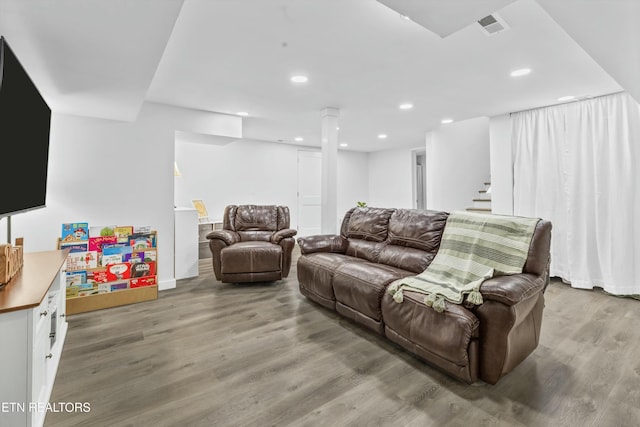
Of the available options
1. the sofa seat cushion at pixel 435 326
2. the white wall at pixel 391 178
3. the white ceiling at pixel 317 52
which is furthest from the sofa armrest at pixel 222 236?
the white wall at pixel 391 178

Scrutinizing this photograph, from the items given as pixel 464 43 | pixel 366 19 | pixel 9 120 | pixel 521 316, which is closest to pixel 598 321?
pixel 521 316

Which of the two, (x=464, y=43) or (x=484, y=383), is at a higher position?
(x=464, y=43)

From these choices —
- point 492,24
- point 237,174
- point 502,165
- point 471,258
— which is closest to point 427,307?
point 471,258

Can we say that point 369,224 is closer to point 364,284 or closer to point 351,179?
point 364,284

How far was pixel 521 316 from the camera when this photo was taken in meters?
1.76

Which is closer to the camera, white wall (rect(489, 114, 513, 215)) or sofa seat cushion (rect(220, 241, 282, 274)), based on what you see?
sofa seat cushion (rect(220, 241, 282, 274))

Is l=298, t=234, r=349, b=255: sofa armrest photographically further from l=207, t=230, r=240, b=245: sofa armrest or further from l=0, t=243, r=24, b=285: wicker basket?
l=0, t=243, r=24, b=285: wicker basket

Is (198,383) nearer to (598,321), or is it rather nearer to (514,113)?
(598,321)

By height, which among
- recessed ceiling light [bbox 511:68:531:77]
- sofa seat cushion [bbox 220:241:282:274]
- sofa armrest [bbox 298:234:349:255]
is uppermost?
recessed ceiling light [bbox 511:68:531:77]

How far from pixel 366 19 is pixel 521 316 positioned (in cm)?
214

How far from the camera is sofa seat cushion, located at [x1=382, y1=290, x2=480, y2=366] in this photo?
1725 mm

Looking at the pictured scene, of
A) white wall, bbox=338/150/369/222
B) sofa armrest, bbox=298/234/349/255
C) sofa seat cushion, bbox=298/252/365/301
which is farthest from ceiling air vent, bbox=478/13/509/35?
white wall, bbox=338/150/369/222

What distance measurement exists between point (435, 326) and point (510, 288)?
0.50m

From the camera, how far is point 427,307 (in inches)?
75.5
